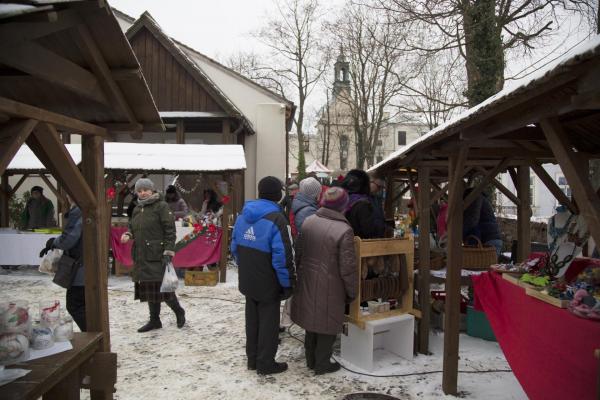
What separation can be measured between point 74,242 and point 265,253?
1.96 meters

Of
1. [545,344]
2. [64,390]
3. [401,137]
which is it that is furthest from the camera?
[401,137]

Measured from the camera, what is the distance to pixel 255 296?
176 inches

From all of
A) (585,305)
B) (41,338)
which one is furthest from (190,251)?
(585,305)

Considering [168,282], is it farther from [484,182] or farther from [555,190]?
[555,190]

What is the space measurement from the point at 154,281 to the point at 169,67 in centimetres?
1106

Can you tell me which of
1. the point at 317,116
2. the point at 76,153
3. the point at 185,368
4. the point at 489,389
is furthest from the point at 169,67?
the point at 317,116

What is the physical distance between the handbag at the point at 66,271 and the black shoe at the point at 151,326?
178 centimetres

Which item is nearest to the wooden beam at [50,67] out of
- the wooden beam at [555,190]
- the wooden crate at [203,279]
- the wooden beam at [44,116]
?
the wooden beam at [44,116]

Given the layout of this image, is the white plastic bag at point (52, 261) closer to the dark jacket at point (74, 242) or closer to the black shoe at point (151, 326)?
the dark jacket at point (74, 242)

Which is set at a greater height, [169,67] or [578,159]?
[169,67]

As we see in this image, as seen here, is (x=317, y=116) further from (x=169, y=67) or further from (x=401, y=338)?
(x=401, y=338)

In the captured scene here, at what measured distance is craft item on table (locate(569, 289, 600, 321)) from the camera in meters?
2.79

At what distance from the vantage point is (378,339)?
5449mm

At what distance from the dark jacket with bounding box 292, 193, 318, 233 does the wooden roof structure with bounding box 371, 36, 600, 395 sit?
4.14 feet
